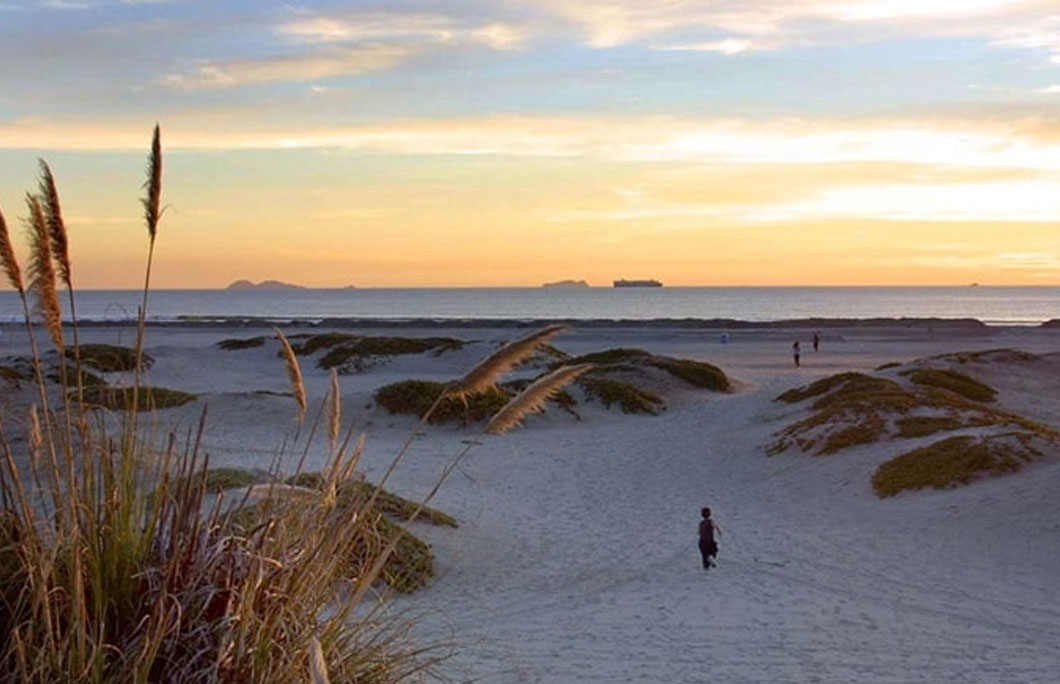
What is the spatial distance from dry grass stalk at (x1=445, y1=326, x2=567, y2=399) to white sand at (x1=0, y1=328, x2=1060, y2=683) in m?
2.40

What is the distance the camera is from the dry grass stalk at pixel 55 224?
398 centimetres

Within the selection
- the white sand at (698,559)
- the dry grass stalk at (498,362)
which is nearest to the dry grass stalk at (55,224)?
the dry grass stalk at (498,362)

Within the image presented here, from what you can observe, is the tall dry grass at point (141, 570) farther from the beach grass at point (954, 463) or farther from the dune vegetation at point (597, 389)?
the dune vegetation at point (597, 389)

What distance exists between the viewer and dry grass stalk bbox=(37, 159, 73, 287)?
157 inches

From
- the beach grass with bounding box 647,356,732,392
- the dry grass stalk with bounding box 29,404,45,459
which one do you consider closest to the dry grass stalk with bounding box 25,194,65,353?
the dry grass stalk with bounding box 29,404,45,459

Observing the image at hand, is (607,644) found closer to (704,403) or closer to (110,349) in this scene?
(704,403)

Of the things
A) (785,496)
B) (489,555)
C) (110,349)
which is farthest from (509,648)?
(110,349)

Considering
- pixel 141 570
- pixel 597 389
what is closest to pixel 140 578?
Answer: pixel 141 570

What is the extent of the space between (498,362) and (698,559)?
11363 millimetres

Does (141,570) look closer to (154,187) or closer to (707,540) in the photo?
(154,187)

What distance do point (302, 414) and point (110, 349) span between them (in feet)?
120

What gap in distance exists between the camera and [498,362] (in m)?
4.33

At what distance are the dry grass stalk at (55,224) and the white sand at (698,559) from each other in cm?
306

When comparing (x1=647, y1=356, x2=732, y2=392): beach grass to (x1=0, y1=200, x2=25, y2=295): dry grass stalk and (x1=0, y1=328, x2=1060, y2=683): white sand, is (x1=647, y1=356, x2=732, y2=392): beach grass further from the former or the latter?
(x1=0, y1=200, x2=25, y2=295): dry grass stalk
